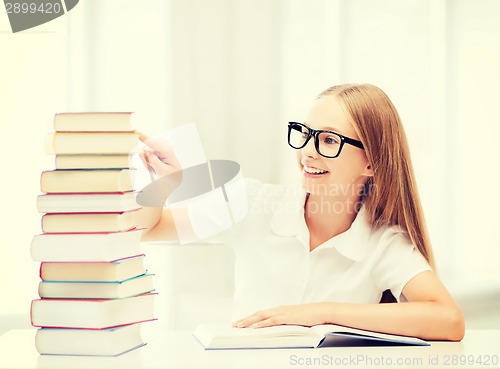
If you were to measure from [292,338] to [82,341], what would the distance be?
35 cm

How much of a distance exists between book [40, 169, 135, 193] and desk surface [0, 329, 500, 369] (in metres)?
0.27

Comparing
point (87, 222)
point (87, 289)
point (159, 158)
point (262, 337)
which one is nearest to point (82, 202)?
point (87, 222)

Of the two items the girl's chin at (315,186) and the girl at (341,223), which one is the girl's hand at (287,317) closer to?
the girl at (341,223)

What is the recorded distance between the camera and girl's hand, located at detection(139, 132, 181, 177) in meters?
1.36

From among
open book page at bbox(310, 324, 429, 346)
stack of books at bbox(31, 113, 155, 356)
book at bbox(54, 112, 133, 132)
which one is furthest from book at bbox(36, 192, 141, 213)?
open book page at bbox(310, 324, 429, 346)

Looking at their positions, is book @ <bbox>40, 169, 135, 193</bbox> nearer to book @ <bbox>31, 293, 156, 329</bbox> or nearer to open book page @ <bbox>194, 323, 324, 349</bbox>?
book @ <bbox>31, 293, 156, 329</bbox>

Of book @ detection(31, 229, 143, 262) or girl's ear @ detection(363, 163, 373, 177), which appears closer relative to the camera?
book @ detection(31, 229, 143, 262)

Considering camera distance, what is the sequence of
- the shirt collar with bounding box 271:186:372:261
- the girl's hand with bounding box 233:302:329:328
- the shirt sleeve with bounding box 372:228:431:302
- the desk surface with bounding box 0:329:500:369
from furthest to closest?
1. the shirt collar with bounding box 271:186:372:261
2. the shirt sleeve with bounding box 372:228:431:302
3. the girl's hand with bounding box 233:302:329:328
4. the desk surface with bounding box 0:329:500:369

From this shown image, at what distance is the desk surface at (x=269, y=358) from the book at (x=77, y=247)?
0.16 meters

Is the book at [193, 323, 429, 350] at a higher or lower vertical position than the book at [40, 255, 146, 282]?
lower

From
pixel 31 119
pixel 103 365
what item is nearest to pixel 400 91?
pixel 31 119

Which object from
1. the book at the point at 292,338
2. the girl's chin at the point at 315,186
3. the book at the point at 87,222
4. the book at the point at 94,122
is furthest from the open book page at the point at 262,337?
the girl's chin at the point at 315,186

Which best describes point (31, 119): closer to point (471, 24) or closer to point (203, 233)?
point (203, 233)

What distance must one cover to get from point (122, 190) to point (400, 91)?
126 centimetres
